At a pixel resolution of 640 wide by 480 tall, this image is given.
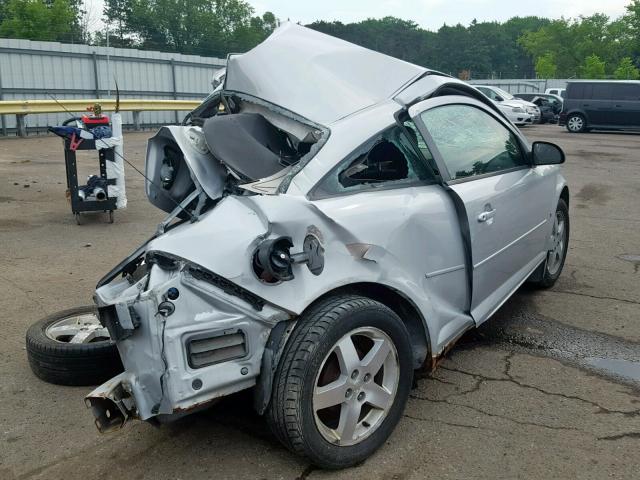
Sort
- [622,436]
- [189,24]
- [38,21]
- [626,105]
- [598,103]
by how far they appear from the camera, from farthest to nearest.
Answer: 1. [189,24]
2. [38,21]
3. [598,103]
4. [626,105]
5. [622,436]

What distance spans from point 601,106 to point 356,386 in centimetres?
2425

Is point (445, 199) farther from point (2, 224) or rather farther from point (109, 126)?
point (2, 224)

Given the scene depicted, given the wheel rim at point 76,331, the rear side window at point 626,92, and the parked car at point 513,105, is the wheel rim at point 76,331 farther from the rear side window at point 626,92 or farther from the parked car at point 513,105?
the parked car at point 513,105

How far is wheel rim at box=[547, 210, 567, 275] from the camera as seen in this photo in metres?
5.36

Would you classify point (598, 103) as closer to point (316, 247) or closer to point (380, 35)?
point (316, 247)

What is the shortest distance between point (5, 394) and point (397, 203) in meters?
2.46

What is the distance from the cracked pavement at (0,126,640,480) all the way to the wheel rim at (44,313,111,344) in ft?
0.96

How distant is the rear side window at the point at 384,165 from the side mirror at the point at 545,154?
1.39 meters

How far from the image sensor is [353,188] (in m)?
3.12

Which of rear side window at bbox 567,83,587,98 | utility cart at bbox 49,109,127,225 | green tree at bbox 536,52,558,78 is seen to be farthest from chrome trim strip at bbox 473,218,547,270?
green tree at bbox 536,52,558,78

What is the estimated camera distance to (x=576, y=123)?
24.5 m

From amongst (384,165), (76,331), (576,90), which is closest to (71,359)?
(76,331)

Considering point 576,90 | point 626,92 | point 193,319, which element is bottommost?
point 193,319

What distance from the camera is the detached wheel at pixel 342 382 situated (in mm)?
2615
